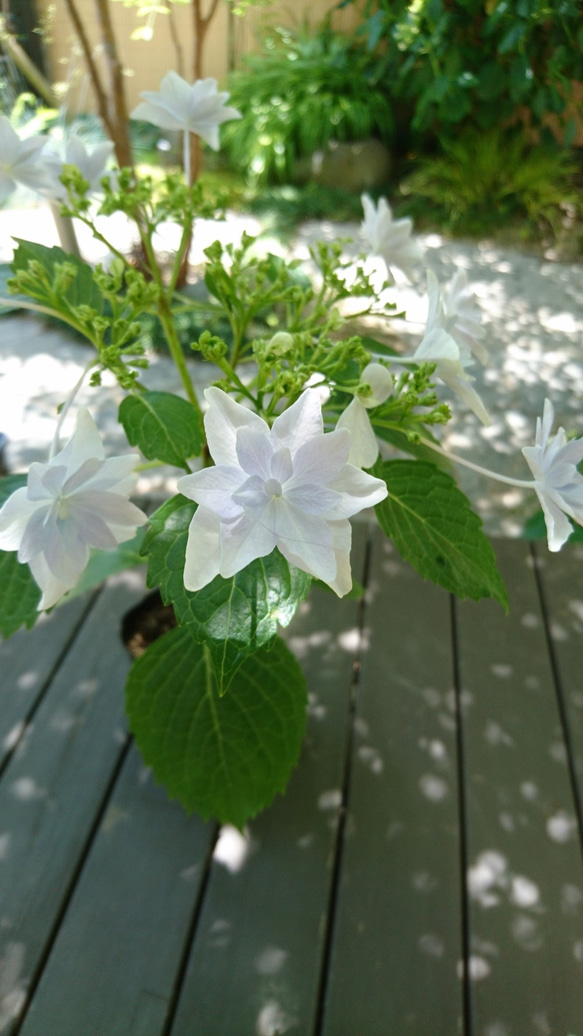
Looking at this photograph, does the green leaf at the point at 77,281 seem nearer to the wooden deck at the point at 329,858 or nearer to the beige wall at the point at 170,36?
the wooden deck at the point at 329,858

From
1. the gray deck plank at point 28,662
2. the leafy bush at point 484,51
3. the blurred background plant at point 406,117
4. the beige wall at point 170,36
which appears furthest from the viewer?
the beige wall at point 170,36

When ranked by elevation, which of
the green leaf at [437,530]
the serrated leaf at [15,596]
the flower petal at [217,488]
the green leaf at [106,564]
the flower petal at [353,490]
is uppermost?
the flower petal at [217,488]

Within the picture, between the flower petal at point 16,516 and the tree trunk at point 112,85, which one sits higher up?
the tree trunk at point 112,85

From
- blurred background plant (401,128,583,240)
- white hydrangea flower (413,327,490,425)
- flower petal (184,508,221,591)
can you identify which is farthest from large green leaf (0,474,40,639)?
blurred background plant (401,128,583,240)

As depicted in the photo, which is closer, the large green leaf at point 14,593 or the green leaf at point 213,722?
the large green leaf at point 14,593

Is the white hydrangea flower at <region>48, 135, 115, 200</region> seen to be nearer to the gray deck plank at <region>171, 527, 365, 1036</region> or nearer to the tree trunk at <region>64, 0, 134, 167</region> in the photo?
the gray deck plank at <region>171, 527, 365, 1036</region>

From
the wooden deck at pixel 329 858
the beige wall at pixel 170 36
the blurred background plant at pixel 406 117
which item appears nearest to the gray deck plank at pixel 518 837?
the wooden deck at pixel 329 858

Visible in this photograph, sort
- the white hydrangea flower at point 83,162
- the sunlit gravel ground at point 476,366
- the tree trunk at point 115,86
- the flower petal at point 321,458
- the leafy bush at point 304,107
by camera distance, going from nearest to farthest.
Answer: the flower petal at point 321,458
the white hydrangea flower at point 83,162
the sunlit gravel ground at point 476,366
the tree trunk at point 115,86
the leafy bush at point 304,107
